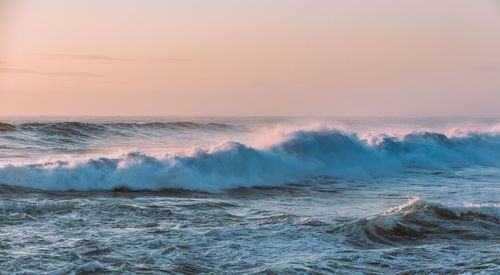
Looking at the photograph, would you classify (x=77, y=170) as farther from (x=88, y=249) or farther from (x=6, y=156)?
(x=88, y=249)

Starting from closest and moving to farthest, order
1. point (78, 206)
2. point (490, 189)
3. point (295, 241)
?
point (295, 241)
point (78, 206)
point (490, 189)

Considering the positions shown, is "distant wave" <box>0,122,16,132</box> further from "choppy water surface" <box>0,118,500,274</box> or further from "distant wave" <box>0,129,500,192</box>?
"distant wave" <box>0,129,500,192</box>

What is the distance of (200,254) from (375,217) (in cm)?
312

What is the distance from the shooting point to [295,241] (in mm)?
7996

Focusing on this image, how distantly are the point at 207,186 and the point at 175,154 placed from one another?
2387 mm

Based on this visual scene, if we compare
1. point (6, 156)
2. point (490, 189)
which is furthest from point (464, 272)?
point (6, 156)

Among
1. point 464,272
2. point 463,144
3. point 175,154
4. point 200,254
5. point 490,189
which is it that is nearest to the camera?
point 464,272

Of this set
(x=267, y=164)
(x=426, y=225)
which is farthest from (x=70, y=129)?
(x=426, y=225)

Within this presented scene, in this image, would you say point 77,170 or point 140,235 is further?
point 77,170

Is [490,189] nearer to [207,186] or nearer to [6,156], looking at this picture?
[207,186]

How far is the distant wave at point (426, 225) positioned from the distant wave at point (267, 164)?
568 centimetres

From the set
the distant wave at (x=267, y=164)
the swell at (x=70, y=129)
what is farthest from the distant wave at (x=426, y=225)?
the swell at (x=70, y=129)

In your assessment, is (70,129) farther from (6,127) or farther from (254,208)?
(254,208)

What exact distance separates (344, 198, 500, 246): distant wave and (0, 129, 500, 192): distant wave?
5684 millimetres
